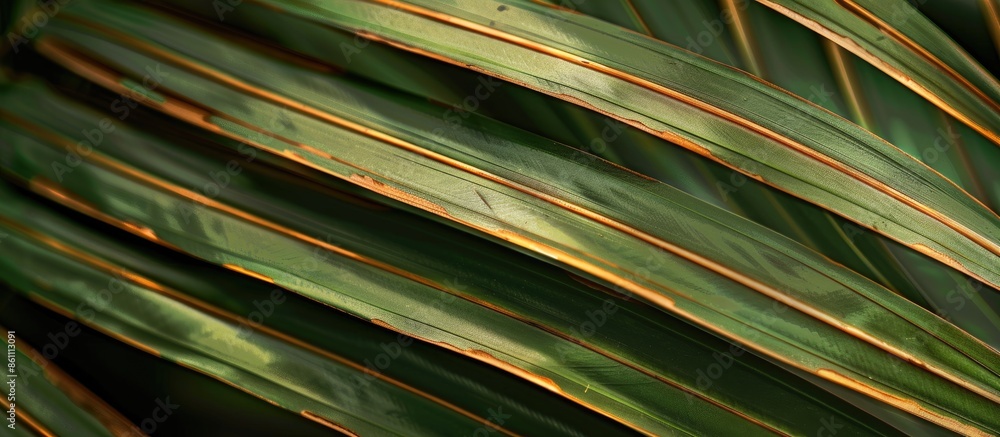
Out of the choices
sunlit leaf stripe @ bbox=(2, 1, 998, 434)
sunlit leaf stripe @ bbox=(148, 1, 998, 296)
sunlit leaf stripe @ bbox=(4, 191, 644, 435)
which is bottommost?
sunlit leaf stripe @ bbox=(4, 191, 644, 435)

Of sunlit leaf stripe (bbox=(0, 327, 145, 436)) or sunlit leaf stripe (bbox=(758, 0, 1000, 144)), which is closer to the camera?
sunlit leaf stripe (bbox=(0, 327, 145, 436))

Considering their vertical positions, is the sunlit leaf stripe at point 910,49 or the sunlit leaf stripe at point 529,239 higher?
the sunlit leaf stripe at point 910,49

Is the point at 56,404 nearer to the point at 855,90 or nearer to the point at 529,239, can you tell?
the point at 529,239

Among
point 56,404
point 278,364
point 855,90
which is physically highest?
point 855,90

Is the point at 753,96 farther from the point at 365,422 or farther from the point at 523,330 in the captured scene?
the point at 365,422

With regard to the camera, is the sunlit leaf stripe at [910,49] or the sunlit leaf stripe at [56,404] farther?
the sunlit leaf stripe at [910,49]

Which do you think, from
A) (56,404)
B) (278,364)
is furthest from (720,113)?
(56,404)

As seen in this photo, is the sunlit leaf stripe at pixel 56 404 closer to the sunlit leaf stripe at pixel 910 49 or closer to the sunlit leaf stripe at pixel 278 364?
the sunlit leaf stripe at pixel 278 364

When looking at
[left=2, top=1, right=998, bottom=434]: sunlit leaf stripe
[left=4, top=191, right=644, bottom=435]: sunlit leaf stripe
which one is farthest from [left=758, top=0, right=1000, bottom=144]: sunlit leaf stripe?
[left=4, top=191, right=644, bottom=435]: sunlit leaf stripe

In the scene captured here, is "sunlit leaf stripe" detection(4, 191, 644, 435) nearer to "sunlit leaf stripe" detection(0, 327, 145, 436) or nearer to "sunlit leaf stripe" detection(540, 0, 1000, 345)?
"sunlit leaf stripe" detection(0, 327, 145, 436)

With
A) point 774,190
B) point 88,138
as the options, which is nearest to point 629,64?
point 774,190

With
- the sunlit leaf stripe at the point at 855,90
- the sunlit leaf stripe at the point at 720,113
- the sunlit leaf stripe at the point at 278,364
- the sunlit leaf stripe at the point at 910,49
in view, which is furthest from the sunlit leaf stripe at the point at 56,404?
the sunlit leaf stripe at the point at 910,49
